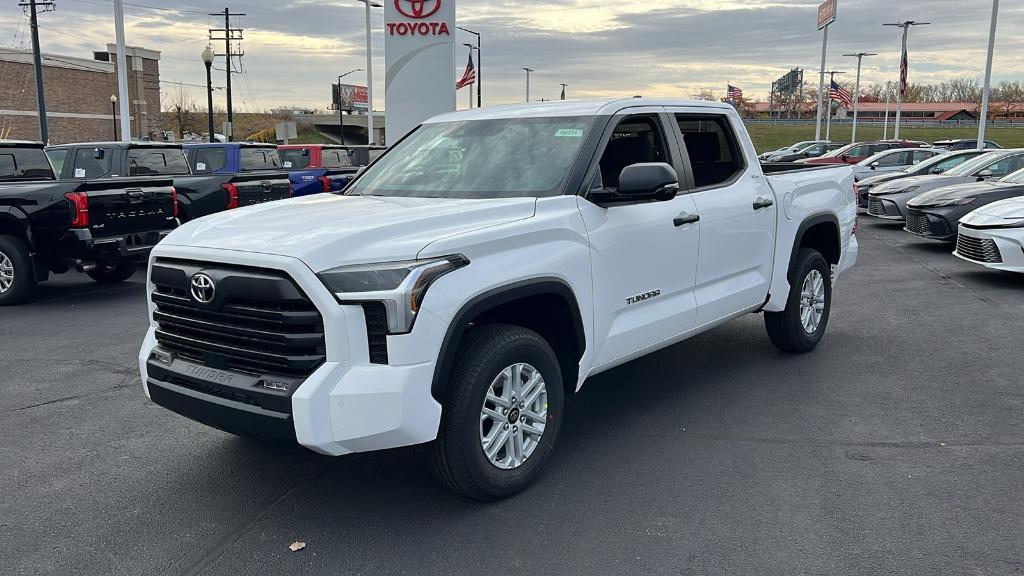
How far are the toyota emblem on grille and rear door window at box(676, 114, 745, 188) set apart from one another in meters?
3.17

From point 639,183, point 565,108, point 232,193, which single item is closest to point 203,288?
point 639,183

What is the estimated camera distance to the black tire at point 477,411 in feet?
12.3

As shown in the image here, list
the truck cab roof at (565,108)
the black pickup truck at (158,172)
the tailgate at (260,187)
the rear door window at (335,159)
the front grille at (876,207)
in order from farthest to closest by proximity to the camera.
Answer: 1. the rear door window at (335,159)
2. the front grille at (876,207)
3. the tailgate at (260,187)
4. the black pickup truck at (158,172)
5. the truck cab roof at (565,108)

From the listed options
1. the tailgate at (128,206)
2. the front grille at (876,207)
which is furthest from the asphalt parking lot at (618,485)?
the front grille at (876,207)

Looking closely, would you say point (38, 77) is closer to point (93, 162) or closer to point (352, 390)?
point (93, 162)

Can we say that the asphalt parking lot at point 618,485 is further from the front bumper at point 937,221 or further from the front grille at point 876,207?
the front grille at point 876,207

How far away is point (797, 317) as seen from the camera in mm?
6676

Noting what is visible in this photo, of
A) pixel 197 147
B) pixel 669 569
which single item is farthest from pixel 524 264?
pixel 197 147

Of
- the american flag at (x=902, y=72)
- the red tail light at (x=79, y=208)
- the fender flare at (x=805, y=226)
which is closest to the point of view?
the fender flare at (x=805, y=226)

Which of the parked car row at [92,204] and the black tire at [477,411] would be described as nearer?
the black tire at [477,411]

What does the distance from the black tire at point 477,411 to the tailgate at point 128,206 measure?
720 centimetres

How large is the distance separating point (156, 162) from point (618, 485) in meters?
10.3

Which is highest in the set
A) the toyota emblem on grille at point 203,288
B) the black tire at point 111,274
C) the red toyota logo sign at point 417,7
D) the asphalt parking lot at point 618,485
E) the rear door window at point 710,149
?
the red toyota logo sign at point 417,7

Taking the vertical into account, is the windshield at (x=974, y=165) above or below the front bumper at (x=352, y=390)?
above
